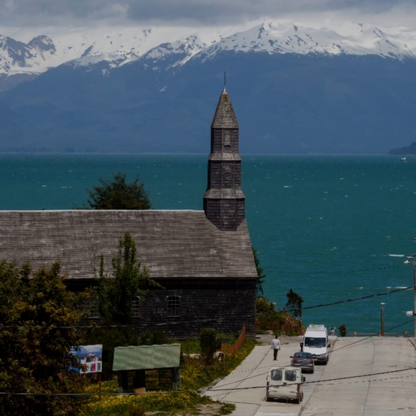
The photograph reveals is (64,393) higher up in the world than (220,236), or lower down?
lower down

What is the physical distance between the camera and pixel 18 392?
32969 mm

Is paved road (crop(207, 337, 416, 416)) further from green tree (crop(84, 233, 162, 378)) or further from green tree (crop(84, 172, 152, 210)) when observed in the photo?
green tree (crop(84, 172, 152, 210))

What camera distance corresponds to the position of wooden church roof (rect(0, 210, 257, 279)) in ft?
173

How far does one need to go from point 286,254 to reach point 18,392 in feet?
293

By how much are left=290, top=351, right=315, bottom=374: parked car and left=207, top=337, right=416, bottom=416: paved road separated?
351 mm

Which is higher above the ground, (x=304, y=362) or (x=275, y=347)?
(x=275, y=347)

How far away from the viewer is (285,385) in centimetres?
4053

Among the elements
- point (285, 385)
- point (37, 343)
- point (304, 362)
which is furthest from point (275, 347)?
point (37, 343)

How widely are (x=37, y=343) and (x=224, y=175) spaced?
2544cm

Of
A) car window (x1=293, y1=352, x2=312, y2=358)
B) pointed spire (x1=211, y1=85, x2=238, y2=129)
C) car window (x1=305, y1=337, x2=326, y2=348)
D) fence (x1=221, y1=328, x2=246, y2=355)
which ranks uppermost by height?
pointed spire (x1=211, y1=85, x2=238, y2=129)

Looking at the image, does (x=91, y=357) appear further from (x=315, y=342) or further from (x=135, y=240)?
(x=135, y=240)

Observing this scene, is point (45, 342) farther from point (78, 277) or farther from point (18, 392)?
point (78, 277)

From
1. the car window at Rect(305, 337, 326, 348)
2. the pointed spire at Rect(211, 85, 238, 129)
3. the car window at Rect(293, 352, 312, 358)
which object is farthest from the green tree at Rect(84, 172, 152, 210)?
the car window at Rect(293, 352, 312, 358)

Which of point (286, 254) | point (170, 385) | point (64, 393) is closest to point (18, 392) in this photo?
point (64, 393)
